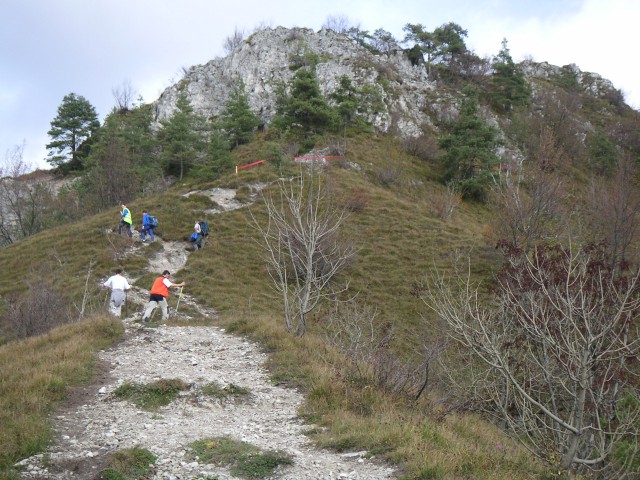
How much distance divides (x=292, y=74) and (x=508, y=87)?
26010 mm

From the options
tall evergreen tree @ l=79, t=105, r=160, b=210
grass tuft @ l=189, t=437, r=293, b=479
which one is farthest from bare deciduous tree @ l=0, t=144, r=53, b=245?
grass tuft @ l=189, t=437, r=293, b=479

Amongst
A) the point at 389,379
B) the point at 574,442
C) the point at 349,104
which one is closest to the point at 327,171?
the point at 349,104

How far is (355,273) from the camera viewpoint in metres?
24.3

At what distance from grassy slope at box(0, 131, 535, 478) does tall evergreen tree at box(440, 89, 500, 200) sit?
1.91 m

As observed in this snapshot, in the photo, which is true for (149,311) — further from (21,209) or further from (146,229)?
(21,209)

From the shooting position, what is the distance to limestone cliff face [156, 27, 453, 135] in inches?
2002

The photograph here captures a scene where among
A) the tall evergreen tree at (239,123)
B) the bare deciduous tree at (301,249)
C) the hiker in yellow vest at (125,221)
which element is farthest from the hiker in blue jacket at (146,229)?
the tall evergreen tree at (239,123)

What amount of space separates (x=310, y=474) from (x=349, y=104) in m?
38.9

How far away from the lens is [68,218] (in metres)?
34.6

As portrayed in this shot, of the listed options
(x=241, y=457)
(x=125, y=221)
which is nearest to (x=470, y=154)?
(x=125, y=221)

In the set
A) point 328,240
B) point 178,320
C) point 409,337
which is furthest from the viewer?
point 328,240

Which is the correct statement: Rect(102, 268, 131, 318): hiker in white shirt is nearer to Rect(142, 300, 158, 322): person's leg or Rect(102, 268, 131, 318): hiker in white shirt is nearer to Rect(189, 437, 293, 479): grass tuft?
Rect(142, 300, 158, 322): person's leg

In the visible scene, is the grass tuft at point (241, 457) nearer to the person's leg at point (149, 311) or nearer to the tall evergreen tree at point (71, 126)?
the person's leg at point (149, 311)

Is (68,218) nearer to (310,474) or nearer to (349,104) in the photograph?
(349,104)
